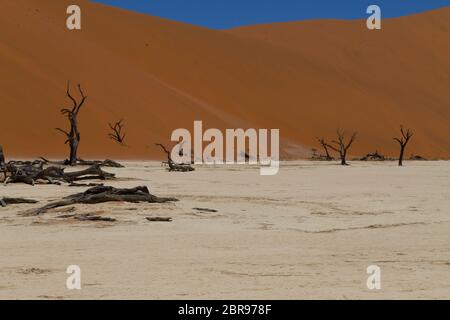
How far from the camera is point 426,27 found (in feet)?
331

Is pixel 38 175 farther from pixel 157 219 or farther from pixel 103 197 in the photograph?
pixel 157 219

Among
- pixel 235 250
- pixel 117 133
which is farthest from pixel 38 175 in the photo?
pixel 117 133

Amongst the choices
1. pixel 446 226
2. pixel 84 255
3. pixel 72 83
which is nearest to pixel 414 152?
pixel 72 83

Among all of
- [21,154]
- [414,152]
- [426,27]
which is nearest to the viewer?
[21,154]

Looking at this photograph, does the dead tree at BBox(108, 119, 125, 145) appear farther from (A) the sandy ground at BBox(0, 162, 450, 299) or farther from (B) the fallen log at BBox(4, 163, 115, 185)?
(A) the sandy ground at BBox(0, 162, 450, 299)

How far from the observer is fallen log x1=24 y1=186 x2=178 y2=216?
12.7 m

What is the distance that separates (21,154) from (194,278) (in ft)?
115

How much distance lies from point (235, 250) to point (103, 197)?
450cm

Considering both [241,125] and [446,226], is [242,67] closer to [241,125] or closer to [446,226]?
[241,125]

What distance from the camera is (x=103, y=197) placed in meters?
13.1

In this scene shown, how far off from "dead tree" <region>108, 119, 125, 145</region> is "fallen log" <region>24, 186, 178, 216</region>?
102 ft

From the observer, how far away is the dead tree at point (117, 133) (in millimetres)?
45312

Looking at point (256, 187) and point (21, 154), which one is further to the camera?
point (21, 154)

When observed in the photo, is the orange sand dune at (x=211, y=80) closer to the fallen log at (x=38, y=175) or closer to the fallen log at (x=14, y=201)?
the fallen log at (x=38, y=175)
